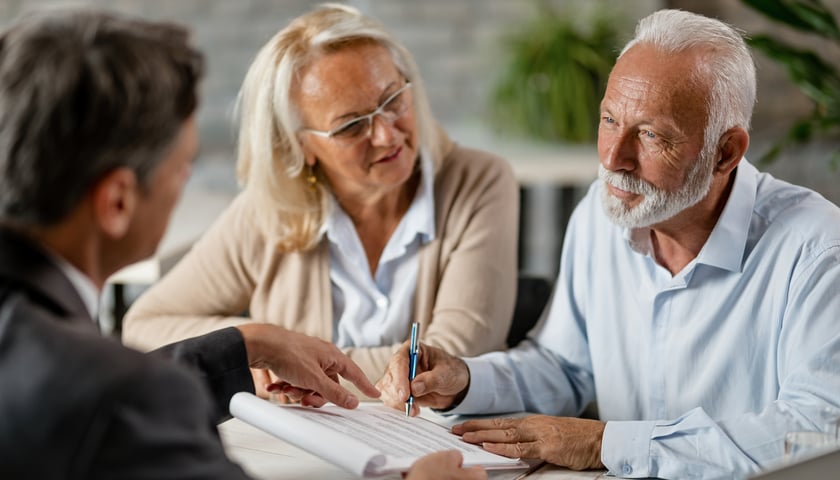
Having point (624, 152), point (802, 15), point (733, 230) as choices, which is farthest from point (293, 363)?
point (802, 15)

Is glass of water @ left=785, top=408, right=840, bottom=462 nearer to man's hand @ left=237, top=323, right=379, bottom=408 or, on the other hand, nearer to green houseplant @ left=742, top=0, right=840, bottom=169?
man's hand @ left=237, top=323, right=379, bottom=408

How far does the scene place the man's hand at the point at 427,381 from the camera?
1645mm

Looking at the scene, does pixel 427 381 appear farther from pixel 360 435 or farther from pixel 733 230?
pixel 733 230

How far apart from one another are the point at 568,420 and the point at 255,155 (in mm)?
1057

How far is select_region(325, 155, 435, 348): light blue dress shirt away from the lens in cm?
219

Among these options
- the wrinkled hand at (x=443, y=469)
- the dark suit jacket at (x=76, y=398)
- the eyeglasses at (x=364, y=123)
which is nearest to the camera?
the dark suit jacket at (x=76, y=398)

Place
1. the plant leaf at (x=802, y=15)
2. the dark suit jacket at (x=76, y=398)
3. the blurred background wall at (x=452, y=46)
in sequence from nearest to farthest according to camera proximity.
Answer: the dark suit jacket at (x=76, y=398) < the plant leaf at (x=802, y=15) < the blurred background wall at (x=452, y=46)

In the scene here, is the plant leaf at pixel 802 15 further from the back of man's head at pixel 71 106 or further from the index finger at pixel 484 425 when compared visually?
the back of man's head at pixel 71 106

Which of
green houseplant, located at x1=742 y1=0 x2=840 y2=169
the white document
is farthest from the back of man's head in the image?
green houseplant, located at x1=742 y1=0 x2=840 y2=169

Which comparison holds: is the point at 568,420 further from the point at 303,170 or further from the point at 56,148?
A: the point at 303,170

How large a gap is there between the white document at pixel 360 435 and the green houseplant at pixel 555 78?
3.30 metres

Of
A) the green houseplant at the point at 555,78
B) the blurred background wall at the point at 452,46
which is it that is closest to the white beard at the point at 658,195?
the green houseplant at the point at 555,78

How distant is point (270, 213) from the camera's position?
2.23m

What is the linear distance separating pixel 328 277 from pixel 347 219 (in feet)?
0.48
